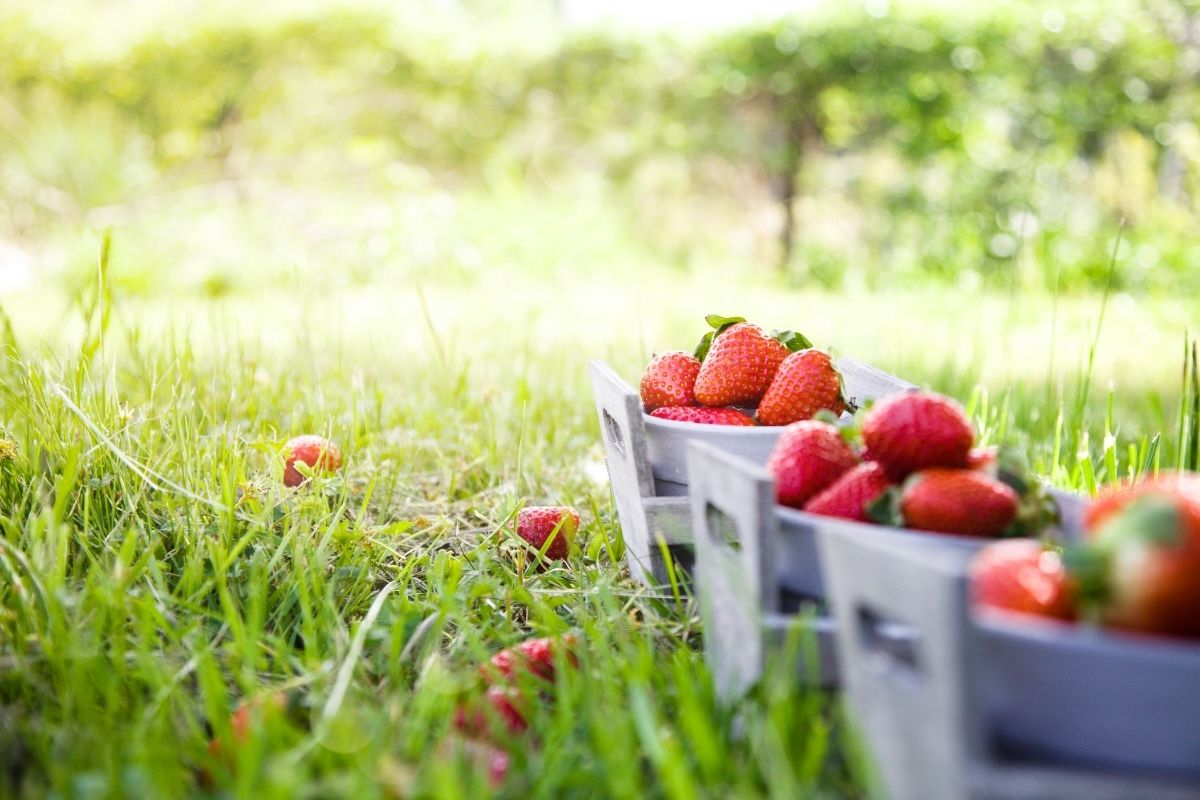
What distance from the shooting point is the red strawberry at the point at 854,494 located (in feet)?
3.60

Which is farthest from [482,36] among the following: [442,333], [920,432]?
[920,432]

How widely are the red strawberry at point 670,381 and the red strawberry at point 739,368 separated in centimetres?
4

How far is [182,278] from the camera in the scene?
564 centimetres

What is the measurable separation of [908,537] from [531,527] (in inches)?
32.3

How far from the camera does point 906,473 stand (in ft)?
3.65

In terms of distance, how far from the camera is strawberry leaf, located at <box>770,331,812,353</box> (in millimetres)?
1627

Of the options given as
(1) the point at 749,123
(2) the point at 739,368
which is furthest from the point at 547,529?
(1) the point at 749,123

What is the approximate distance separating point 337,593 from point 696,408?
597 mm

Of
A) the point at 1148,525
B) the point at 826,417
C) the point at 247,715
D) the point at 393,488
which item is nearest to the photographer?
the point at 1148,525

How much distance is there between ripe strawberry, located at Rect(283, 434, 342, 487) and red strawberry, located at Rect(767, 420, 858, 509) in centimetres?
92

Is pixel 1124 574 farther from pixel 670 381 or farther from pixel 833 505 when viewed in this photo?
pixel 670 381

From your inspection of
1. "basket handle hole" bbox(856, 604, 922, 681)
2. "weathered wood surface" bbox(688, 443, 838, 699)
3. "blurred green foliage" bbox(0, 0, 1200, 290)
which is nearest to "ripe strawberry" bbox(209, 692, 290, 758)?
"weathered wood surface" bbox(688, 443, 838, 699)

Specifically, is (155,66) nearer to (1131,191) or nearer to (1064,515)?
(1131,191)

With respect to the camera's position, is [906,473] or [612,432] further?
[612,432]
